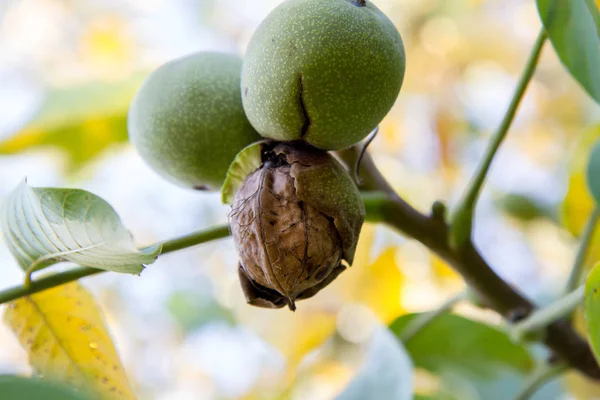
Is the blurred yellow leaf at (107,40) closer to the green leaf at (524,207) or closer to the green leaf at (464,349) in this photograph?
the green leaf at (524,207)

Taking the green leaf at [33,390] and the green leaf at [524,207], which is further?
the green leaf at [524,207]

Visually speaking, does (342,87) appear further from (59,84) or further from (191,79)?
(59,84)

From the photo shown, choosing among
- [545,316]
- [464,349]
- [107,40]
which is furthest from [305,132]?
[107,40]

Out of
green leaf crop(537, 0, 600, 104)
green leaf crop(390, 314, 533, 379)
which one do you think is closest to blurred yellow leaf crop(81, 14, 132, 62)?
green leaf crop(390, 314, 533, 379)

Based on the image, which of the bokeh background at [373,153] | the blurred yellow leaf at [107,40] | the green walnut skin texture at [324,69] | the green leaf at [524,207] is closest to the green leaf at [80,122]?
the bokeh background at [373,153]

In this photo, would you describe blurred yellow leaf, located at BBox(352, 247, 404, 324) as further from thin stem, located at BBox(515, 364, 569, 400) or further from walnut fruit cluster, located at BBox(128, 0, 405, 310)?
walnut fruit cluster, located at BBox(128, 0, 405, 310)

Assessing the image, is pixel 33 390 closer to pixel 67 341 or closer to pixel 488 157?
pixel 67 341
